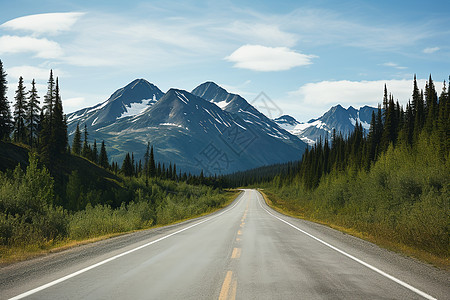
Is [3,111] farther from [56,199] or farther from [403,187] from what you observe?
[403,187]

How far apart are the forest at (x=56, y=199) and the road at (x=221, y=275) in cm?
226

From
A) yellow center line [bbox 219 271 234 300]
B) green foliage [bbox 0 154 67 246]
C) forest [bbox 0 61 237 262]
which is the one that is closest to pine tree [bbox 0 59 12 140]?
forest [bbox 0 61 237 262]

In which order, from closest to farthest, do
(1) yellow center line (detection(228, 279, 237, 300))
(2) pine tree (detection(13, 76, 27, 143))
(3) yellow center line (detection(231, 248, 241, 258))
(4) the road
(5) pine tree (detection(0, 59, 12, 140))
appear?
(1) yellow center line (detection(228, 279, 237, 300)), (4) the road, (3) yellow center line (detection(231, 248, 241, 258)), (5) pine tree (detection(0, 59, 12, 140)), (2) pine tree (detection(13, 76, 27, 143))

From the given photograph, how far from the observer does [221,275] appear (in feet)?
23.4

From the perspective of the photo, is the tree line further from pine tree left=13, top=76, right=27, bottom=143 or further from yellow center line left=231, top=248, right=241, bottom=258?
pine tree left=13, top=76, right=27, bottom=143

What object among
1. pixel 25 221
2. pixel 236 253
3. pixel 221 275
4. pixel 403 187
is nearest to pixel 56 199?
pixel 25 221

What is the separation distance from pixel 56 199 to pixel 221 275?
1249 inches

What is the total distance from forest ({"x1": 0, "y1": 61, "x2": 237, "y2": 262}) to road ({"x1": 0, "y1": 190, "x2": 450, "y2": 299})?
7.42 ft

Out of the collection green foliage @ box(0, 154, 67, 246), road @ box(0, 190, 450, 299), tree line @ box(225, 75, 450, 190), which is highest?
tree line @ box(225, 75, 450, 190)

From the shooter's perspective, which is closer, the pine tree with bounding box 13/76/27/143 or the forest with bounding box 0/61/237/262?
the forest with bounding box 0/61/237/262

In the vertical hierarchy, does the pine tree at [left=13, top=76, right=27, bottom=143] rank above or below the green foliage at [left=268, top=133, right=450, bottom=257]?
Answer: above

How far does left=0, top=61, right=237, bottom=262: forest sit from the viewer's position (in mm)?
11872

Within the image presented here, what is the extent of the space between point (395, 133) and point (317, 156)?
39.4 meters

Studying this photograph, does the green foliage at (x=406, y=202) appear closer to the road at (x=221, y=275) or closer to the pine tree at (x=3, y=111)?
the road at (x=221, y=275)
